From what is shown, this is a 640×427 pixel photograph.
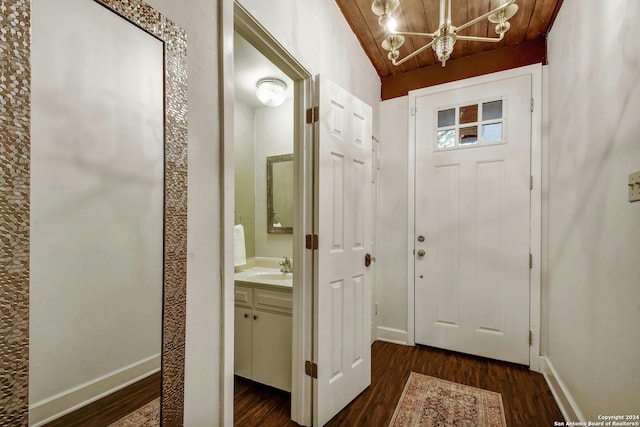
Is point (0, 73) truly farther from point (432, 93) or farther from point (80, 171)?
point (432, 93)

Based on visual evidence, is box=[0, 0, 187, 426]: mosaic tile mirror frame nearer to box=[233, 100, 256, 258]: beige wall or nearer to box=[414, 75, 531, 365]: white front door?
box=[233, 100, 256, 258]: beige wall

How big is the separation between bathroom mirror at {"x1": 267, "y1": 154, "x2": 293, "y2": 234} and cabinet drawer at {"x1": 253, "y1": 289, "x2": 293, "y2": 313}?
30.4 inches

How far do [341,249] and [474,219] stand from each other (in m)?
1.49

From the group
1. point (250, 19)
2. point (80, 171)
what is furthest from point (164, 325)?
point (250, 19)

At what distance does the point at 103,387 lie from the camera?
76 centimetres

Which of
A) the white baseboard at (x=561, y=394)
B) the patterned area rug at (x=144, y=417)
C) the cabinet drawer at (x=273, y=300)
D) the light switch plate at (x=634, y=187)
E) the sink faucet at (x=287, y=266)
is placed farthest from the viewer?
the sink faucet at (x=287, y=266)

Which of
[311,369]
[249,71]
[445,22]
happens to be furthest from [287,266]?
[445,22]

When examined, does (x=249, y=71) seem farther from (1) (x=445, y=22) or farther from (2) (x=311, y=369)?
(2) (x=311, y=369)

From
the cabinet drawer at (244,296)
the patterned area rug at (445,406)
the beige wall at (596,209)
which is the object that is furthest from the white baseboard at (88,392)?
the beige wall at (596,209)

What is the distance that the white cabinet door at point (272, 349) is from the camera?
2008 mm

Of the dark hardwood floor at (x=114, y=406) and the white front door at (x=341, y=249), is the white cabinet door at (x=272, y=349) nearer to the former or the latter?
the white front door at (x=341, y=249)

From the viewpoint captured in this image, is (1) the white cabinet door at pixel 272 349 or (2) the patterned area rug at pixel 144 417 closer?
(2) the patterned area rug at pixel 144 417

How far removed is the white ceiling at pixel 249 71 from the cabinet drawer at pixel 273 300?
5.61ft

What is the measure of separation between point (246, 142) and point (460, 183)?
2.11 meters
